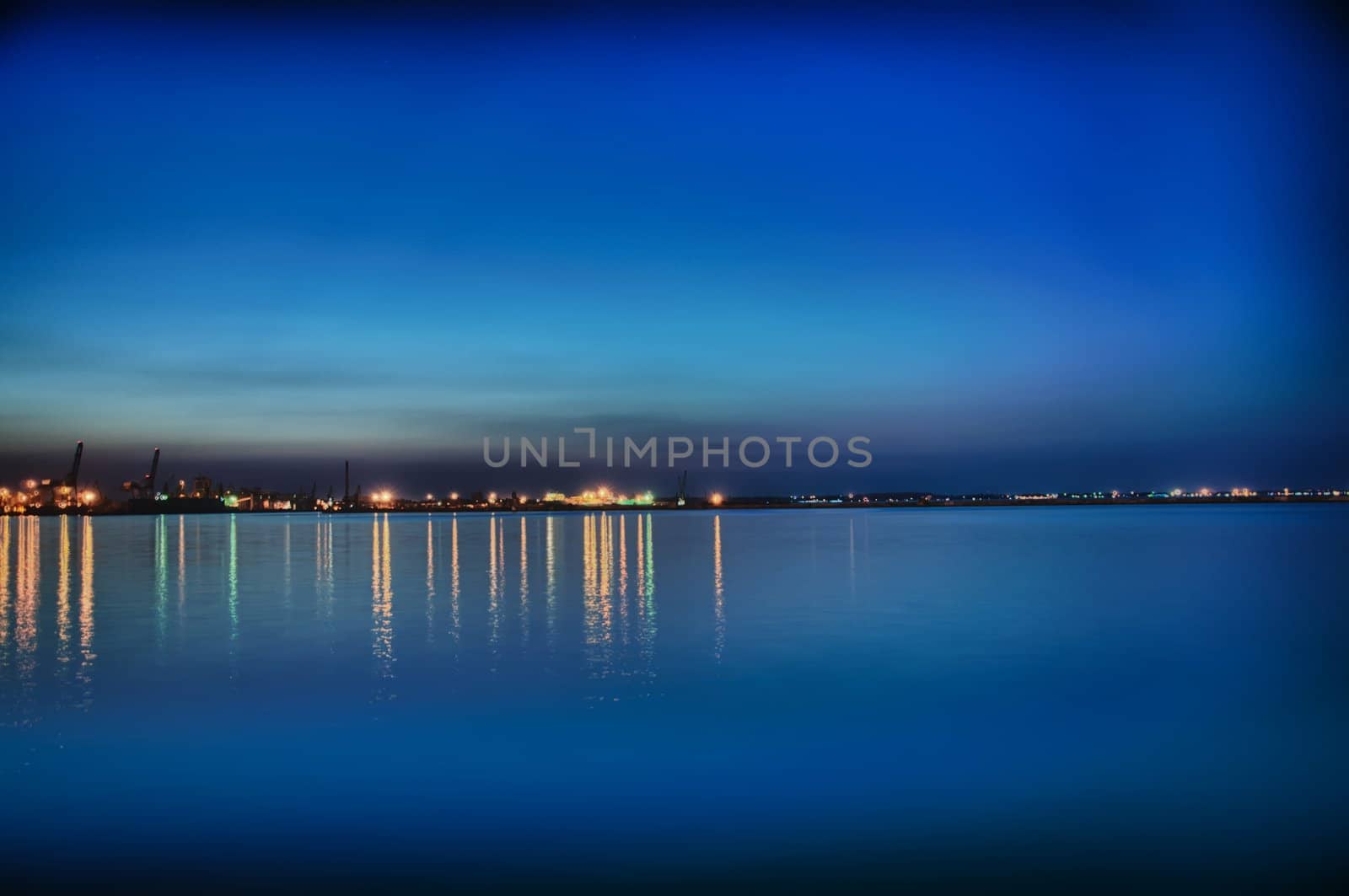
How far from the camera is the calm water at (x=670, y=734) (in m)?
7.09

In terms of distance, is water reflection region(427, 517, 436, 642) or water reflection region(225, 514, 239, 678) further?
water reflection region(427, 517, 436, 642)

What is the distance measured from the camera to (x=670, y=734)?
10125 millimetres

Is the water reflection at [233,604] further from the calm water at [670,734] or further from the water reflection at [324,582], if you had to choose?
the water reflection at [324,582]

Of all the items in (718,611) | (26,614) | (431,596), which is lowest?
(718,611)

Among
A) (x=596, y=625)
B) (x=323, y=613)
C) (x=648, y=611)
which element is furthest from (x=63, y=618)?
(x=648, y=611)

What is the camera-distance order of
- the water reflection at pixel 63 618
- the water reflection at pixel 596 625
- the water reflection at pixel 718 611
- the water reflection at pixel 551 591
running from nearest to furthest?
the water reflection at pixel 596 625
the water reflection at pixel 63 618
the water reflection at pixel 718 611
the water reflection at pixel 551 591

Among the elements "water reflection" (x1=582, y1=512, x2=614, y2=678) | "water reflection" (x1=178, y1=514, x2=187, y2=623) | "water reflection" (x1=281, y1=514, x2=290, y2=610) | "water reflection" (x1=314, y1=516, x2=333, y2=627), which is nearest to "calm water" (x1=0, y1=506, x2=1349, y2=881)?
"water reflection" (x1=582, y1=512, x2=614, y2=678)

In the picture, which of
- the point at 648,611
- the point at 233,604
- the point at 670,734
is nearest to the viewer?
the point at 670,734

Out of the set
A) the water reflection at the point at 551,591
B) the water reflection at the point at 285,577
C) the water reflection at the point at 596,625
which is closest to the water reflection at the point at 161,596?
the water reflection at the point at 285,577

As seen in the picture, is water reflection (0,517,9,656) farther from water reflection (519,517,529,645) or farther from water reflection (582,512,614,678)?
water reflection (582,512,614,678)

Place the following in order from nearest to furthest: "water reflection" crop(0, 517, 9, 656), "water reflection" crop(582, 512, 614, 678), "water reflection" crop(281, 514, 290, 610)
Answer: "water reflection" crop(582, 512, 614, 678) < "water reflection" crop(0, 517, 9, 656) < "water reflection" crop(281, 514, 290, 610)

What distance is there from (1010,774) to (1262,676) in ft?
22.6

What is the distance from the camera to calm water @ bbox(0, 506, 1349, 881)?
7.09 meters

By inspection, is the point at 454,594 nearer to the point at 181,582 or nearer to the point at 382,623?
the point at 382,623
